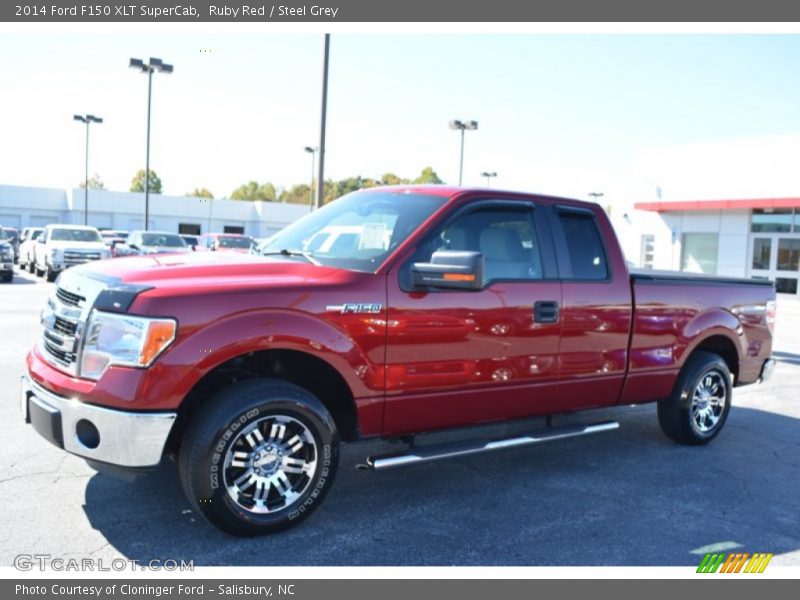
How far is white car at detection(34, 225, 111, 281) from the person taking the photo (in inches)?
865

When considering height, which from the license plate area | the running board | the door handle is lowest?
the running board

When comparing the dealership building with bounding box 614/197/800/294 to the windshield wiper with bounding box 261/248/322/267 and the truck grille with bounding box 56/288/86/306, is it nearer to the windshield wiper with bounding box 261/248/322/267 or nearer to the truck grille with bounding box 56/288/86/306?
the windshield wiper with bounding box 261/248/322/267

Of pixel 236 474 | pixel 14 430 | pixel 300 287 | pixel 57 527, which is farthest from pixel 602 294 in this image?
pixel 14 430

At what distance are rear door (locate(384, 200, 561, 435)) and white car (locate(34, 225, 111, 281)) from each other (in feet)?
63.9

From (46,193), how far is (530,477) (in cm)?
7160

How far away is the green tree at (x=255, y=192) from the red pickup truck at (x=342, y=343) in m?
Result: 138

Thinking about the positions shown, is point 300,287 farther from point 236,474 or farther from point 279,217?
point 279,217

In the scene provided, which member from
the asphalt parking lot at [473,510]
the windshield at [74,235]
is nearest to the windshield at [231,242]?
the windshield at [74,235]

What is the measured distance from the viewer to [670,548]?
4.13 meters

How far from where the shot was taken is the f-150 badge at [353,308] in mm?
4141

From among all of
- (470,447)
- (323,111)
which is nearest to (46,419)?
(470,447)

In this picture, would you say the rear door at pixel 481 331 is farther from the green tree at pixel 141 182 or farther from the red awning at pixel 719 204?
the green tree at pixel 141 182

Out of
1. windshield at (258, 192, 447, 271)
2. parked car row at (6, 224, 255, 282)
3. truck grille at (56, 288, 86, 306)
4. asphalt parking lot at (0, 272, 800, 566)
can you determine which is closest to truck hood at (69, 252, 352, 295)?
truck grille at (56, 288, 86, 306)

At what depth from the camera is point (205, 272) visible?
416cm
